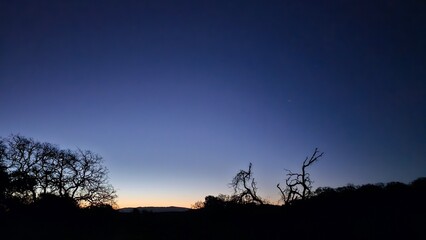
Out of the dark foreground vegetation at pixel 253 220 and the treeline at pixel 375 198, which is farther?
the treeline at pixel 375 198

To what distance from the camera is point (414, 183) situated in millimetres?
38500

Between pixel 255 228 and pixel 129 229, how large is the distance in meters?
11.4

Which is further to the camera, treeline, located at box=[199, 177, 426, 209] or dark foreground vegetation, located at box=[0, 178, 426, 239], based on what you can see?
treeline, located at box=[199, 177, 426, 209]

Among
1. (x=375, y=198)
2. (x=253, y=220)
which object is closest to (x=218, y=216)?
(x=253, y=220)

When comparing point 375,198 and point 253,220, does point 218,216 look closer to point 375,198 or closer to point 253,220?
point 253,220

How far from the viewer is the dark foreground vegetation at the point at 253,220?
914 inches

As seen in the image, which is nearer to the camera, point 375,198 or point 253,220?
point 253,220

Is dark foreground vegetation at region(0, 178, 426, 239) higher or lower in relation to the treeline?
lower

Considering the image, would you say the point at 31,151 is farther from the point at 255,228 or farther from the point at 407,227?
the point at 407,227

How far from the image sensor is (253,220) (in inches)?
1110

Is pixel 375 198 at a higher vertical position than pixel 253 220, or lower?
higher

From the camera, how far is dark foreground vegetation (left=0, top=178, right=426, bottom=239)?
23219 millimetres

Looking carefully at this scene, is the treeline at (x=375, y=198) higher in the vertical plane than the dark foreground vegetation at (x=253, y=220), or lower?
higher

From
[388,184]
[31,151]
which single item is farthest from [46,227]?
[388,184]
